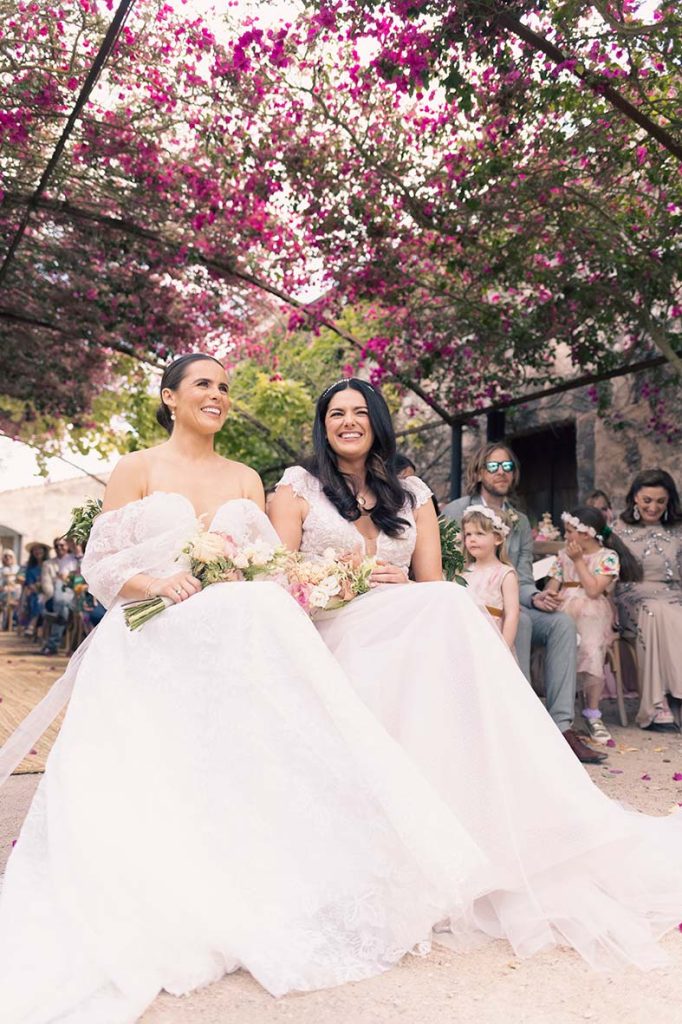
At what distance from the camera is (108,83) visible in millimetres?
6770

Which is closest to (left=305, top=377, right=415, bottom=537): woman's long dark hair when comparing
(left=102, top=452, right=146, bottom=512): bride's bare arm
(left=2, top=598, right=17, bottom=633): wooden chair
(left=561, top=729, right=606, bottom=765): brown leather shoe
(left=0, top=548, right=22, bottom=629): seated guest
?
(left=102, top=452, right=146, bottom=512): bride's bare arm

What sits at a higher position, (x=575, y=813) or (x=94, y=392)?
(x=94, y=392)

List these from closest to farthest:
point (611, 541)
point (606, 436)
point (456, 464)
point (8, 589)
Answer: point (611, 541), point (456, 464), point (606, 436), point (8, 589)

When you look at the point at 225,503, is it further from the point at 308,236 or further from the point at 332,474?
the point at 308,236

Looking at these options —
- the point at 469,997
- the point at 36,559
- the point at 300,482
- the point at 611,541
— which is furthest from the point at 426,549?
the point at 36,559

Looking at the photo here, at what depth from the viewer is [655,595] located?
23.4 ft

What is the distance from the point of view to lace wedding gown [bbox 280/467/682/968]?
2891 millimetres

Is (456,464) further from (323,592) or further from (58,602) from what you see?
(58,602)

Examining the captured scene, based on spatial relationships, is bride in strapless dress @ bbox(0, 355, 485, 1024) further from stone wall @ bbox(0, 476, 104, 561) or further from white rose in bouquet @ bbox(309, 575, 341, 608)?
stone wall @ bbox(0, 476, 104, 561)

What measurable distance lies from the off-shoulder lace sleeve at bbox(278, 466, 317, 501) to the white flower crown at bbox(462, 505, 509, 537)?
7.05 ft

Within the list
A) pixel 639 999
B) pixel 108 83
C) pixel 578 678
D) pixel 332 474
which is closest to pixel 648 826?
pixel 639 999

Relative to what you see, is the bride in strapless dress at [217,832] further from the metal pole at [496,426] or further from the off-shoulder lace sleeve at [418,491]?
the metal pole at [496,426]

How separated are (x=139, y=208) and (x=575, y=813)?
6413mm

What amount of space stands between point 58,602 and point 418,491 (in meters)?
10.6
